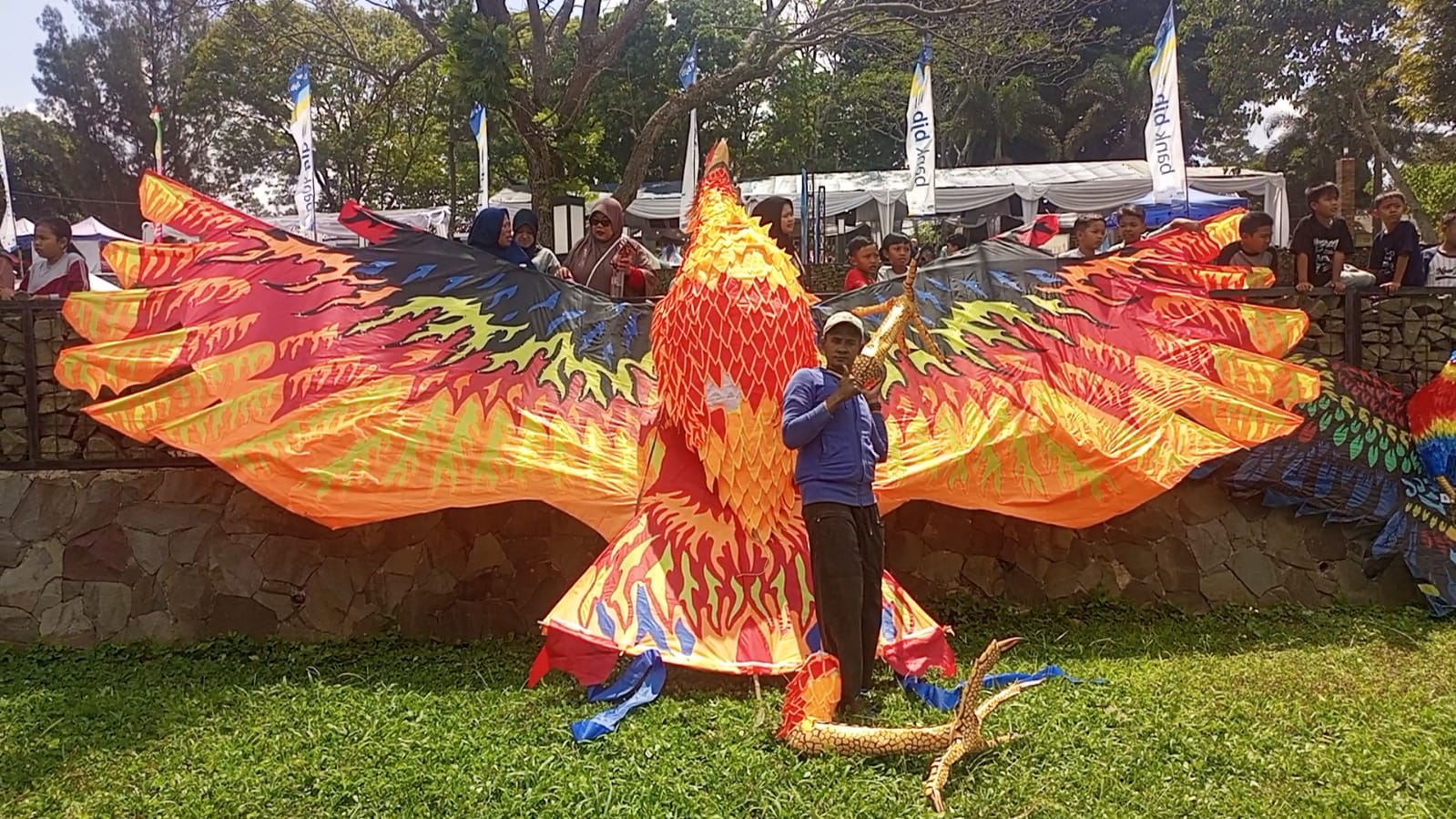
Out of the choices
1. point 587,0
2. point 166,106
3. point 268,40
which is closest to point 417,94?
Answer: point 166,106

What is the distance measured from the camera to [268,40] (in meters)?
13.6

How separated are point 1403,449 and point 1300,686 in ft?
6.52

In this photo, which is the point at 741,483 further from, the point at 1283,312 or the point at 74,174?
the point at 74,174

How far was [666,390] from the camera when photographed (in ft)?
14.0

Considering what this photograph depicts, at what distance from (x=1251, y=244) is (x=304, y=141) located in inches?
358

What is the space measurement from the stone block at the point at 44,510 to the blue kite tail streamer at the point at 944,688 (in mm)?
3965

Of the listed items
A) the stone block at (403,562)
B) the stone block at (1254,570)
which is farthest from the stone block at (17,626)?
the stone block at (1254,570)

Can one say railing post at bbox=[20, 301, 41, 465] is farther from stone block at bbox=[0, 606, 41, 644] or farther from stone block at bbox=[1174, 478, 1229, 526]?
stone block at bbox=[1174, 478, 1229, 526]

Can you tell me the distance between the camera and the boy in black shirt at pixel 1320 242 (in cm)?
620

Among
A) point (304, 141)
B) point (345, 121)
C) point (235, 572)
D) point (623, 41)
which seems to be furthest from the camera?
point (345, 121)

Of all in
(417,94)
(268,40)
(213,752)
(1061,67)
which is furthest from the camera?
(1061,67)

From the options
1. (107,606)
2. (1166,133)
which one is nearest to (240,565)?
(107,606)

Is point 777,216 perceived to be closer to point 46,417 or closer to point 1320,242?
point 1320,242

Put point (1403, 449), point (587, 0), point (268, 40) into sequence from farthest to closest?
point (268, 40)
point (587, 0)
point (1403, 449)
